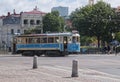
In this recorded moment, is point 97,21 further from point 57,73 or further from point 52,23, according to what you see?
point 57,73

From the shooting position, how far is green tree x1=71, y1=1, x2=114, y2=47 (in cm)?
8838

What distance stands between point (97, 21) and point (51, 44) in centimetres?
3047

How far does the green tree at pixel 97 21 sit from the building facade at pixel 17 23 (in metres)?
41.0

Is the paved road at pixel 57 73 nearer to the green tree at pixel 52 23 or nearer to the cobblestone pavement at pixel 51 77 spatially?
the cobblestone pavement at pixel 51 77

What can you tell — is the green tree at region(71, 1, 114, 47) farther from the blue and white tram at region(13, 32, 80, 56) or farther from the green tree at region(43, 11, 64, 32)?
the blue and white tram at region(13, 32, 80, 56)

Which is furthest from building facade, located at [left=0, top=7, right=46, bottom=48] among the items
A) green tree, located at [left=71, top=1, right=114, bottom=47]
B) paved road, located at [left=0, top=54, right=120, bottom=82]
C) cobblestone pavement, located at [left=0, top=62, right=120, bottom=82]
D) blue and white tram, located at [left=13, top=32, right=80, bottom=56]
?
cobblestone pavement, located at [left=0, top=62, right=120, bottom=82]

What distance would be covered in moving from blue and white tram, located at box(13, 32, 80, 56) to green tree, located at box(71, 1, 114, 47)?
26.9 m

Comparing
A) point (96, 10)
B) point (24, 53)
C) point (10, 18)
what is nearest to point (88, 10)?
point (96, 10)

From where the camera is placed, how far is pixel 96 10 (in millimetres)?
93812

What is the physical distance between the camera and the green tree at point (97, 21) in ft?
290

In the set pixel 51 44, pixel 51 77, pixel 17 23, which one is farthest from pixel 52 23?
pixel 51 77

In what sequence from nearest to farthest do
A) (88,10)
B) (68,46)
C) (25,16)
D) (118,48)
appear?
(68,46), (118,48), (88,10), (25,16)

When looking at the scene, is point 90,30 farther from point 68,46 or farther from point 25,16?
point 25,16

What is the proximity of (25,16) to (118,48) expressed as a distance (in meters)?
63.9
